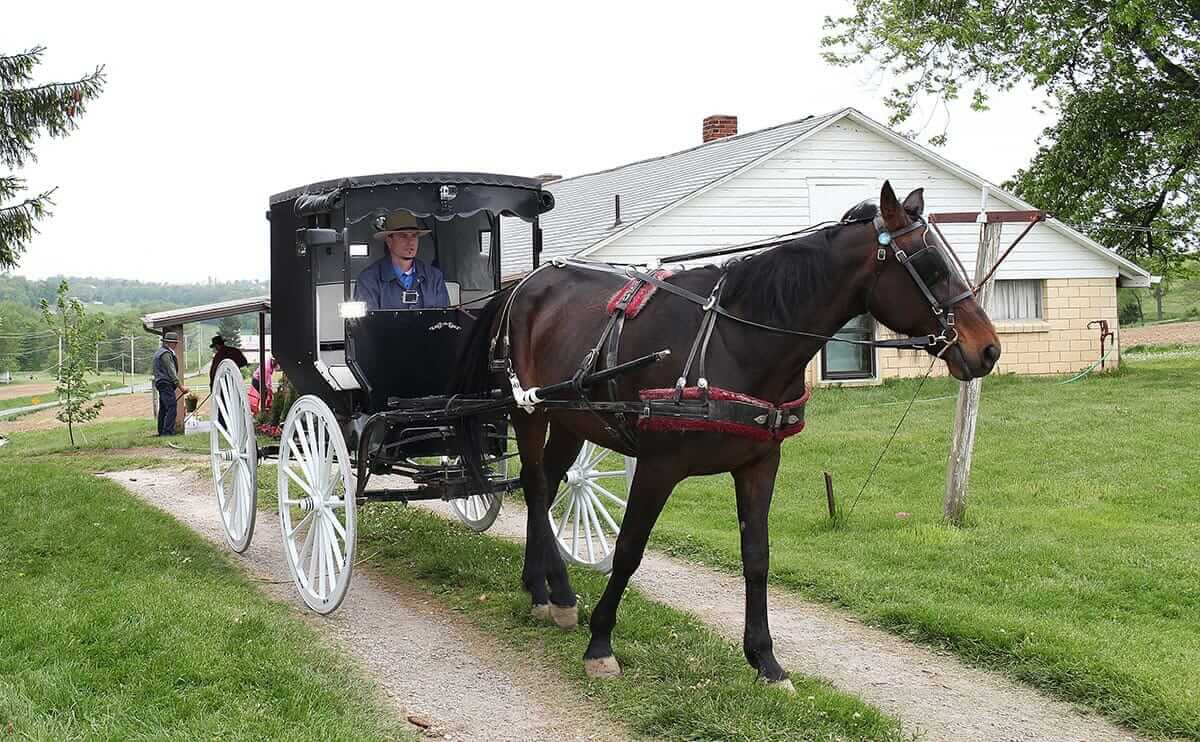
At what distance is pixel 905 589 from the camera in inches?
289

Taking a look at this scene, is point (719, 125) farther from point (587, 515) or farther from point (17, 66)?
point (587, 515)

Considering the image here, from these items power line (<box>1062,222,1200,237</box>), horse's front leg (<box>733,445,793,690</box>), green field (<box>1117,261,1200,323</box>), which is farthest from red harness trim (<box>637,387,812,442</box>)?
green field (<box>1117,261,1200,323</box>)

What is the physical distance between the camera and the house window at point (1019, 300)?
21.9m

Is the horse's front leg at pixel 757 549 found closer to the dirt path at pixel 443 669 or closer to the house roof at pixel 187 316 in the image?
the dirt path at pixel 443 669

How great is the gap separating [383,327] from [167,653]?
2.67 metres

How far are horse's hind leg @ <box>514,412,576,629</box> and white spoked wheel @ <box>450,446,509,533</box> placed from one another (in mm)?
1486

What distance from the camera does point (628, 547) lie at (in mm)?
5629

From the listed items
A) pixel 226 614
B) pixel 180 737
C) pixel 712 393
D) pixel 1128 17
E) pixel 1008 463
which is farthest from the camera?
pixel 1128 17

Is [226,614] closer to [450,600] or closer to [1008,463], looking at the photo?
[450,600]

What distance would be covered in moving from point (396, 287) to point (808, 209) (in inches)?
544

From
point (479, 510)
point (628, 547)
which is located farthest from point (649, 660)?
point (479, 510)

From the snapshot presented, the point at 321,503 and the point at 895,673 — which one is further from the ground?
the point at 321,503

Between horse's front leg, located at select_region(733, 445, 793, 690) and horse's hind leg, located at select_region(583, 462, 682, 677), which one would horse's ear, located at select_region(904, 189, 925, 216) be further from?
horse's hind leg, located at select_region(583, 462, 682, 677)

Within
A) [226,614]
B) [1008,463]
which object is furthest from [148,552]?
[1008,463]
